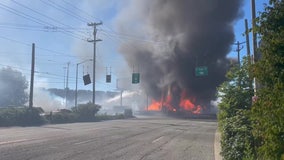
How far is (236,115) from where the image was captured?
36.0 ft

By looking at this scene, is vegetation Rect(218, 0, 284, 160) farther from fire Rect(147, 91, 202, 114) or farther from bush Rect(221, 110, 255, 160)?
fire Rect(147, 91, 202, 114)

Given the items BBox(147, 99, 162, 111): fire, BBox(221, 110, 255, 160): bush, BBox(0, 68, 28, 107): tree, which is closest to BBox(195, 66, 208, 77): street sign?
BBox(147, 99, 162, 111): fire

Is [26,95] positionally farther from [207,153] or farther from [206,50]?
[207,153]

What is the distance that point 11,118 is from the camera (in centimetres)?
3656

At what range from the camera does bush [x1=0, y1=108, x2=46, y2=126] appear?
35.9 m

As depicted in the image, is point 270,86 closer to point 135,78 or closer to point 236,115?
point 236,115

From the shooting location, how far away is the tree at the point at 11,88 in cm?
8294

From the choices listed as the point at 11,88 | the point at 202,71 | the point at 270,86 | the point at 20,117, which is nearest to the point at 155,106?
the point at 202,71

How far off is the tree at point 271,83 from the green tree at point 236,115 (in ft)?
11.6

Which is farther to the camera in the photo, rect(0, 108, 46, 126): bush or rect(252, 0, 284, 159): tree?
rect(0, 108, 46, 126): bush

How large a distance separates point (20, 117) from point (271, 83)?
3567cm

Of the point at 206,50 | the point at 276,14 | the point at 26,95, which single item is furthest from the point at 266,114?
the point at 26,95

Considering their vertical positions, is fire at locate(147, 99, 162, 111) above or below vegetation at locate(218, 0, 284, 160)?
Result: above

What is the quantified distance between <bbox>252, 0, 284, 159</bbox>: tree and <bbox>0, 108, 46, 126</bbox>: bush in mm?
33170
